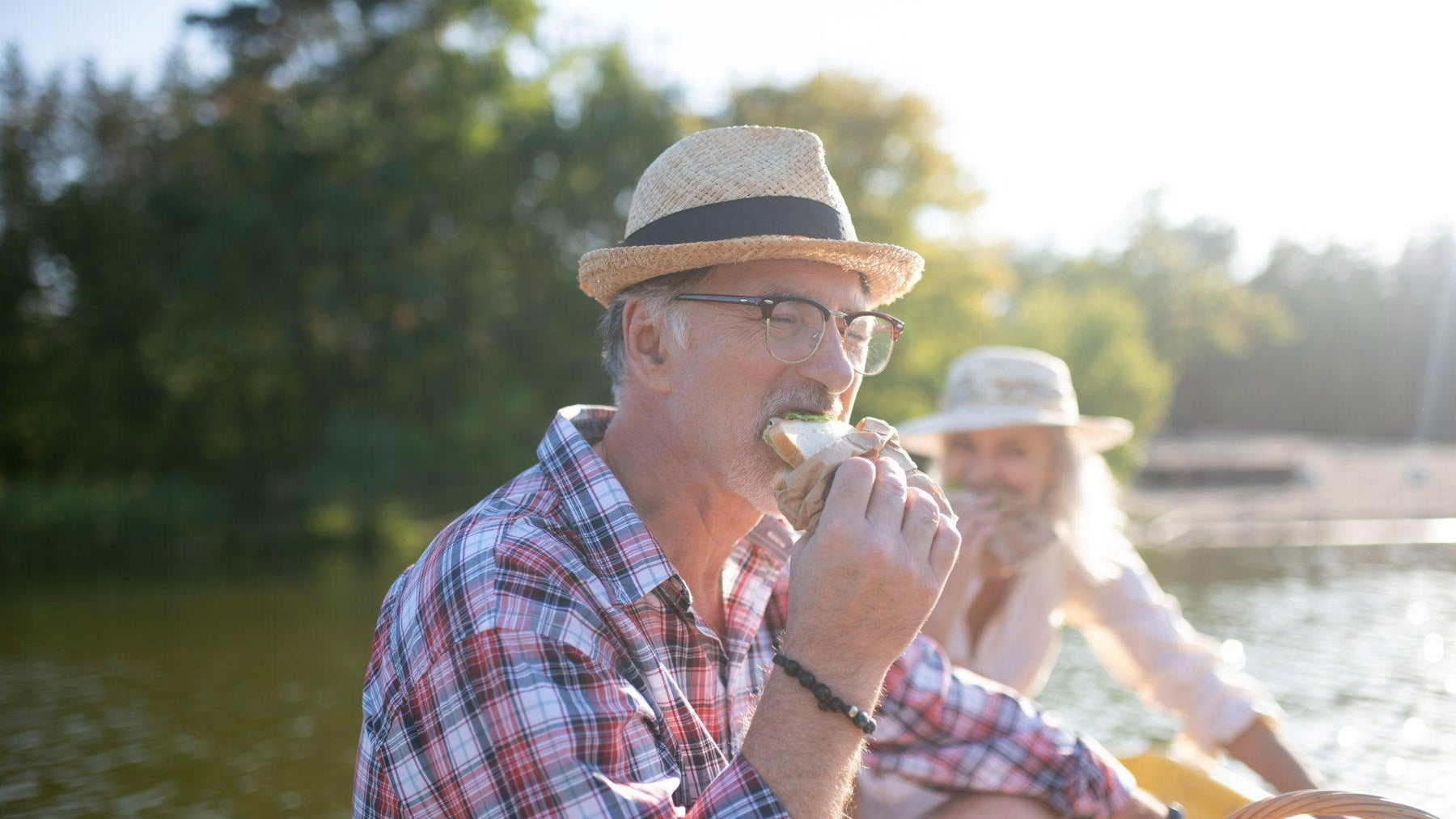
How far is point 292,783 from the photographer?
729cm

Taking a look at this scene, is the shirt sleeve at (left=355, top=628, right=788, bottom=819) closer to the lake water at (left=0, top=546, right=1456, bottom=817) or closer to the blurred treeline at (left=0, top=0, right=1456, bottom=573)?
the lake water at (left=0, top=546, right=1456, bottom=817)

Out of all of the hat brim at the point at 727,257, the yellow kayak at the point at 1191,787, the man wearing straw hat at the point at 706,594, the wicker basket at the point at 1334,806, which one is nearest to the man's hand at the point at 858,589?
the man wearing straw hat at the point at 706,594

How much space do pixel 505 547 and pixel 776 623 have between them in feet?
3.04

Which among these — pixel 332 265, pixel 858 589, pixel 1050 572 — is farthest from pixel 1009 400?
pixel 332 265

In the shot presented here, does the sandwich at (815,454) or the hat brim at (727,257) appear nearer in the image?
the sandwich at (815,454)

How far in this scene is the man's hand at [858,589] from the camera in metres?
1.63

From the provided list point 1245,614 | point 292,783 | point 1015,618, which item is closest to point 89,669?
point 292,783

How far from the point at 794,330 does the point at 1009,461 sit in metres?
2.11

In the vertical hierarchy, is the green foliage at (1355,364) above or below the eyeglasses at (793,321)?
below

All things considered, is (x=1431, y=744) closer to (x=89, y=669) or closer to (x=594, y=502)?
(x=594, y=502)

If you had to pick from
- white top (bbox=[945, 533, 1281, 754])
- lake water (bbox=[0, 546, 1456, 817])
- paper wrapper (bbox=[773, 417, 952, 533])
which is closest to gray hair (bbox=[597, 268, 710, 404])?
paper wrapper (bbox=[773, 417, 952, 533])

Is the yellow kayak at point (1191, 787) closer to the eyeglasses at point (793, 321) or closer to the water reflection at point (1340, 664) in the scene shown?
the eyeglasses at point (793, 321)

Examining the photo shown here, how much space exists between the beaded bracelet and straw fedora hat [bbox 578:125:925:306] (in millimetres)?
753

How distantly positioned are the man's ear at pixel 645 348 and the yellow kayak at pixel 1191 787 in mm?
1685
